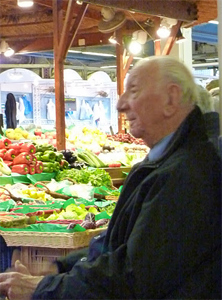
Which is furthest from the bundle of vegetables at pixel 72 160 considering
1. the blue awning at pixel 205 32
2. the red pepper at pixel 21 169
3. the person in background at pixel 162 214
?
the blue awning at pixel 205 32

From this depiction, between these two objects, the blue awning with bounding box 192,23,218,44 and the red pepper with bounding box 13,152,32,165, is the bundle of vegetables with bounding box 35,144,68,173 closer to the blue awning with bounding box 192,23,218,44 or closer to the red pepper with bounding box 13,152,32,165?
the red pepper with bounding box 13,152,32,165

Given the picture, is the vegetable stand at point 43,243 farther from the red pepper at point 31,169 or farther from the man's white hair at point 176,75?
the red pepper at point 31,169

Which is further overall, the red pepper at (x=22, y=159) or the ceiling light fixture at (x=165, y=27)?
the ceiling light fixture at (x=165, y=27)

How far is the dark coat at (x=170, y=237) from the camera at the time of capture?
172 centimetres

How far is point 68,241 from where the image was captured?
3629mm

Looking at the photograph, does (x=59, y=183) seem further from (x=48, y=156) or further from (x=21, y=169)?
(x=48, y=156)

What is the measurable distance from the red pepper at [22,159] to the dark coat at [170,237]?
5.53 m

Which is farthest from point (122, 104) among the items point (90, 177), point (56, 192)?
point (90, 177)

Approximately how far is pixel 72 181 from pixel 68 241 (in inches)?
114

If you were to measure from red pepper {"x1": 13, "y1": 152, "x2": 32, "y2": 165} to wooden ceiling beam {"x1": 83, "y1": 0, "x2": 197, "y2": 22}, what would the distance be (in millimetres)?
2192

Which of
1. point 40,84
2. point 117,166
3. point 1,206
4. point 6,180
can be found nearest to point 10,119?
point 40,84

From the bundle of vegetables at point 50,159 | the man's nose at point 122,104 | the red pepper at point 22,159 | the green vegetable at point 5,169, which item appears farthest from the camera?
the bundle of vegetables at point 50,159

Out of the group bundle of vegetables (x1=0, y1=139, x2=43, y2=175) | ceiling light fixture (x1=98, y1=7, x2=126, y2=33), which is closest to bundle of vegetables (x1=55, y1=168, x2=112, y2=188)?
bundle of vegetables (x1=0, y1=139, x2=43, y2=175)

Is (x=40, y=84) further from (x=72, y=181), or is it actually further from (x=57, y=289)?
(x=57, y=289)
